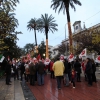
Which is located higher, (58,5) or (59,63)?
(58,5)

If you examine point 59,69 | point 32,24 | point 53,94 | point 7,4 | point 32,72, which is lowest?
point 53,94

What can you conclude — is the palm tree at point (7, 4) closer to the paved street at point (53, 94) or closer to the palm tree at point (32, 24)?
the paved street at point (53, 94)

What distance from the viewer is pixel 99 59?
17.0 meters

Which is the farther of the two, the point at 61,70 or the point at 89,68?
the point at 89,68

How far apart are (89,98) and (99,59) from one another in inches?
355

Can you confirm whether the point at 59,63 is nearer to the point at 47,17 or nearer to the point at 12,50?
the point at 12,50

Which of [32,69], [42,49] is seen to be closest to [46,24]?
[42,49]

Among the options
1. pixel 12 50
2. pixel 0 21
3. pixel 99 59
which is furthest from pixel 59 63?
pixel 12 50

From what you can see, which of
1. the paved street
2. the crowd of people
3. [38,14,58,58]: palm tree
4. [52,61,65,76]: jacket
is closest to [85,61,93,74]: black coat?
the crowd of people

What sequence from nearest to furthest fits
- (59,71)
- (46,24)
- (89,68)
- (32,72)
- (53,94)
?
(53,94) < (59,71) < (89,68) < (32,72) < (46,24)

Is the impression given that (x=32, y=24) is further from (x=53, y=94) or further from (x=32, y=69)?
(x=53, y=94)

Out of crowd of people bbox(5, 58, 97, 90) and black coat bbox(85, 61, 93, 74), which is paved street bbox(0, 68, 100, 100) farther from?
black coat bbox(85, 61, 93, 74)

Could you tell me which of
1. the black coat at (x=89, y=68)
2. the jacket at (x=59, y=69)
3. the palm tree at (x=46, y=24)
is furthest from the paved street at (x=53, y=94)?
the palm tree at (x=46, y=24)

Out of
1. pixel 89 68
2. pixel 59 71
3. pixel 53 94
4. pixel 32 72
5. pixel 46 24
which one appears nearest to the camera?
pixel 53 94
